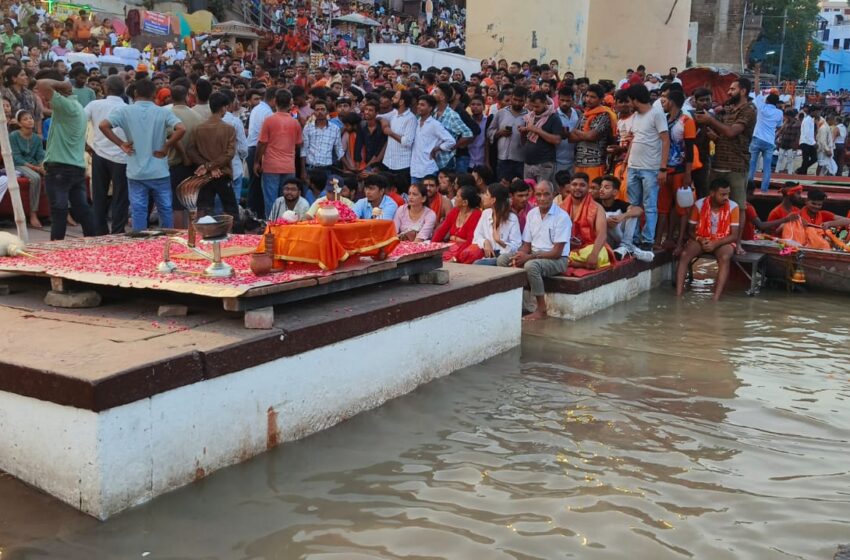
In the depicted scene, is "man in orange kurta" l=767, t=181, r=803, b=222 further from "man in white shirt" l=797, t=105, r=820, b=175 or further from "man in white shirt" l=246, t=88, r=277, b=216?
"man in white shirt" l=797, t=105, r=820, b=175

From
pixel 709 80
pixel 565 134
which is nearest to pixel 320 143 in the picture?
pixel 565 134

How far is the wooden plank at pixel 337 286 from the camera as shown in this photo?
5047 mm

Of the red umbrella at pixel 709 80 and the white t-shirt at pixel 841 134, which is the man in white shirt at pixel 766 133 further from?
the white t-shirt at pixel 841 134

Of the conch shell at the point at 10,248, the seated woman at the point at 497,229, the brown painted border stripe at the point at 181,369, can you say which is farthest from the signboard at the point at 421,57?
the brown painted border stripe at the point at 181,369

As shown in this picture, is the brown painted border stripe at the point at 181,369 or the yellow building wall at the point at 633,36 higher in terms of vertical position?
the yellow building wall at the point at 633,36

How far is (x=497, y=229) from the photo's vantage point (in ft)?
29.3

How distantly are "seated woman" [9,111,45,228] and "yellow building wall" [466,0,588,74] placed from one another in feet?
44.7

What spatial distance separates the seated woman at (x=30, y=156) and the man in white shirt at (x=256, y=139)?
8.03 ft

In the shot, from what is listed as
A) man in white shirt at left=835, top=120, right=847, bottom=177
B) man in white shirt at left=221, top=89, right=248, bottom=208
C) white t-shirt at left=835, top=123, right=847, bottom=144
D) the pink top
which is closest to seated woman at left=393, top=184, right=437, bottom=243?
the pink top

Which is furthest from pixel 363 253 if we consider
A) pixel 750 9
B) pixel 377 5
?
pixel 750 9

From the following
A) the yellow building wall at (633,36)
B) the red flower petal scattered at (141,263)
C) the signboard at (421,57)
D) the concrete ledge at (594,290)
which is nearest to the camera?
the red flower petal scattered at (141,263)

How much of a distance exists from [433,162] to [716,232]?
10.9 feet

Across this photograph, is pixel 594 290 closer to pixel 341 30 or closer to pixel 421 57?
pixel 421 57

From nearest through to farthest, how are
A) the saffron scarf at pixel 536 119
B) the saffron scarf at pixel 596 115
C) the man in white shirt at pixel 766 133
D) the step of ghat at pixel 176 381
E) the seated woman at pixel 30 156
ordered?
the step of ghat at pixel 176 381
the saffron scarf at pixel 596 115
the saffron scarf at pixel 536 119
the seated woman at pixel 30 156
the man in white shirt at pixel 766 133
